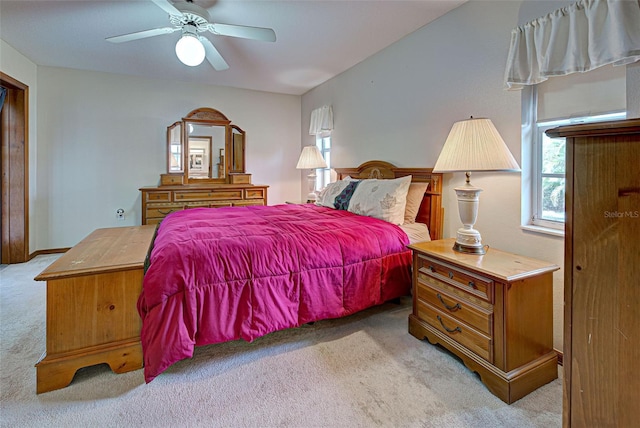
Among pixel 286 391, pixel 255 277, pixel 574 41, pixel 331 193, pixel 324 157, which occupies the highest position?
pixel 574 41

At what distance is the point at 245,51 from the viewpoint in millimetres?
3494

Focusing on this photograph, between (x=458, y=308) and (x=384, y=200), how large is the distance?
1106 mm

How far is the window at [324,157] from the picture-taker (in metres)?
4.67

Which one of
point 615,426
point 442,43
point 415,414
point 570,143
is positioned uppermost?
point 442,43

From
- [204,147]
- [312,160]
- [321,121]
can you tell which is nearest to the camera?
[312,160]

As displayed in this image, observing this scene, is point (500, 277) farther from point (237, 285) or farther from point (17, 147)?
point (17, 147)

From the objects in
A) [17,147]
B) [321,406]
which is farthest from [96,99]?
[321,406]

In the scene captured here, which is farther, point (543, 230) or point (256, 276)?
point (543, 230)

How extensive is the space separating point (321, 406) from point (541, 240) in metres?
1.64

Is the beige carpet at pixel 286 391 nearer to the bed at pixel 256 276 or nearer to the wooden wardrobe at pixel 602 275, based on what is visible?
the bed at pixel 256 276

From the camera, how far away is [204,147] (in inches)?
189

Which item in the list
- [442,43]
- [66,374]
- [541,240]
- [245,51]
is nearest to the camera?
[66,374]

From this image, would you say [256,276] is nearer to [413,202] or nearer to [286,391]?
[286,391]

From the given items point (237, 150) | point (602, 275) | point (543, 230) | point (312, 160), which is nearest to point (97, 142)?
point (237, 150)
